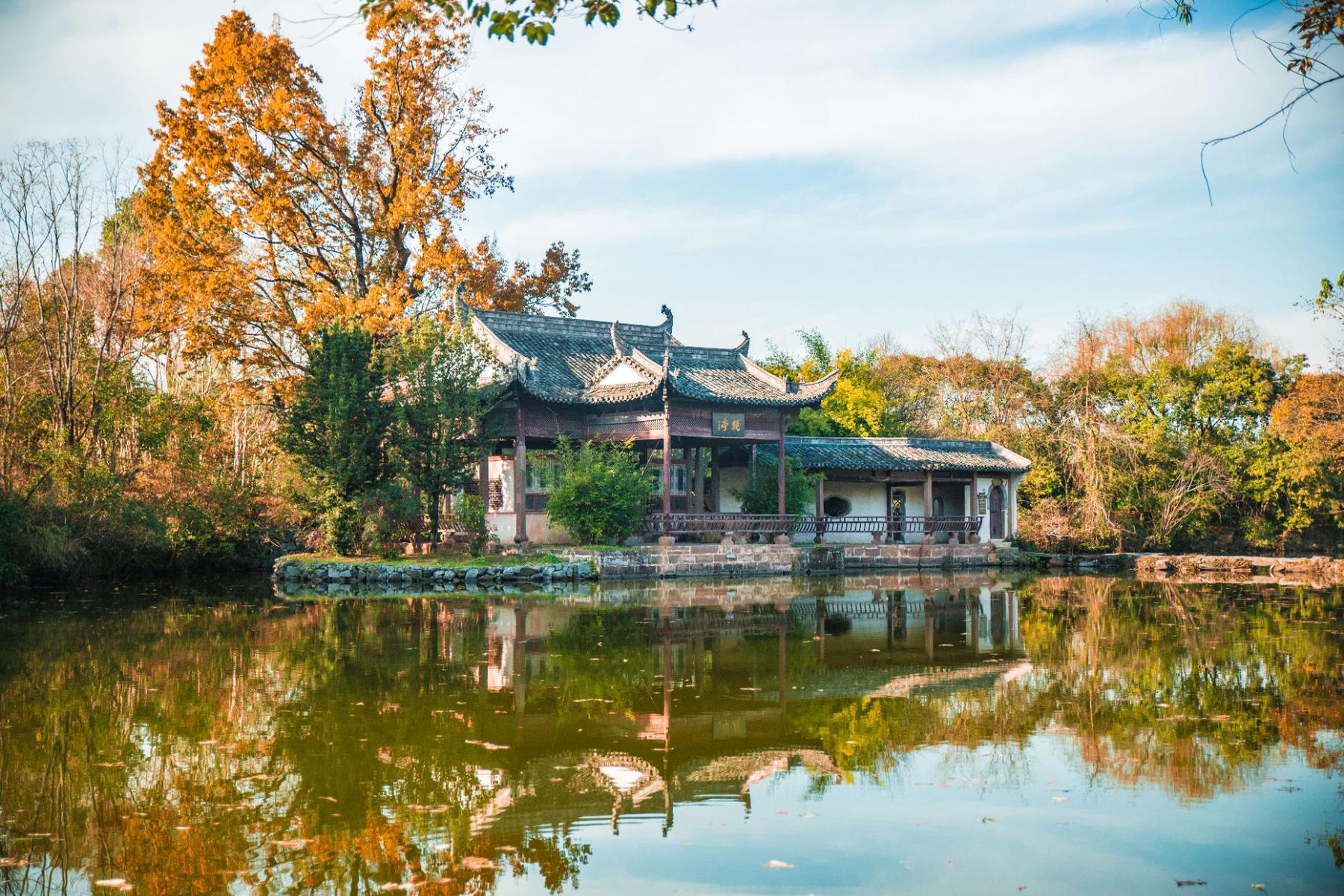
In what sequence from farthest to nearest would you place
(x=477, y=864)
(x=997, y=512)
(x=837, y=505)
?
1. (x=997, y=512)
2. (x=837, y=505)
3. (x=477, y=864)

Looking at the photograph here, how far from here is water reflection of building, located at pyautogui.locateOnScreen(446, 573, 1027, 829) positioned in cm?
510

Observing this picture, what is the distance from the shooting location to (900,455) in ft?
81.9

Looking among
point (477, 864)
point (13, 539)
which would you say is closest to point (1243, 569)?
point (477, 864)

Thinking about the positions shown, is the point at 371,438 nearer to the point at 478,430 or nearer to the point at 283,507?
the point at 478,430

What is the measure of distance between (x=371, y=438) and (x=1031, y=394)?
18.7 metres

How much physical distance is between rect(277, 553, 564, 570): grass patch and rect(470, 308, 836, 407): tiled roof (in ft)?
10.7

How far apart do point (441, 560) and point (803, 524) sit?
8507 mm

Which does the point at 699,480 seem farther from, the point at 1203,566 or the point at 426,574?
the point at 1203,566

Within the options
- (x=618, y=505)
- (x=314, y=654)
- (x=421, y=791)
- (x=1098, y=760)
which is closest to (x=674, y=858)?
(x=421, y=791)

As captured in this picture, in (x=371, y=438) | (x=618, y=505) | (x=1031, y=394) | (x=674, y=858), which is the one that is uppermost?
(x=1031, y=394)

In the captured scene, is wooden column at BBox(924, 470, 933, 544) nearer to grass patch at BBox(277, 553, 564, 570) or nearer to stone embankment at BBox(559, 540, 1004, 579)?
stone embankment at BBox(559, 540, 1004, 579)

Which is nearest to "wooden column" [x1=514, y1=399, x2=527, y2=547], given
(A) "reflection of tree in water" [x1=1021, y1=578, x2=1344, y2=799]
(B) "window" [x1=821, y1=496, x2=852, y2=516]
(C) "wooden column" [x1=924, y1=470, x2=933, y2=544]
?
(B) "window" [x1=821, y1=496, x2=852, y2=516]

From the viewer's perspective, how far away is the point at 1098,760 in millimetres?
5387

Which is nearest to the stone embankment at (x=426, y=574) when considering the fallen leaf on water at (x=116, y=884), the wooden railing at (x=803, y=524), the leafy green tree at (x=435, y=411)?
the leafy green tree at (x=435, y=411)
